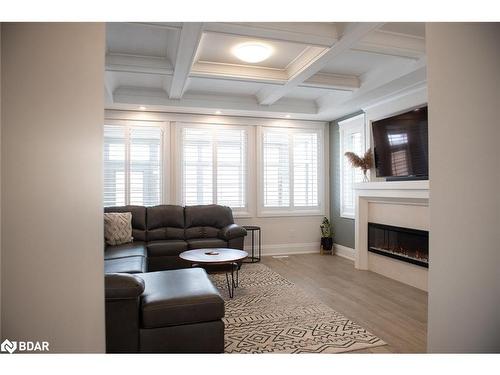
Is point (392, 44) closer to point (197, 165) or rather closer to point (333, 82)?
point (333, 82)

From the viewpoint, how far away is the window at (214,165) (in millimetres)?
5742

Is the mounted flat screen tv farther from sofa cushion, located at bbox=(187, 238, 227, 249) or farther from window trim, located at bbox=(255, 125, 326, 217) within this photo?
sofa cushion, located at bbox=(187, 238, 227, 249)

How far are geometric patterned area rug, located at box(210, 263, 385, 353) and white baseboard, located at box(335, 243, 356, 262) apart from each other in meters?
2.01

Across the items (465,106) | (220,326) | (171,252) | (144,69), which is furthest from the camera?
(171,252)

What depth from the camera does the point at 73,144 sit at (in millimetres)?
1326

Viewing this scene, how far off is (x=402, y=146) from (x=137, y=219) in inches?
156

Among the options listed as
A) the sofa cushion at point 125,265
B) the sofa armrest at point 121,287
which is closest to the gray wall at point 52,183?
the sofa armrest at point 121,287

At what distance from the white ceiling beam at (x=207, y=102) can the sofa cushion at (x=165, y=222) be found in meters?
1.64

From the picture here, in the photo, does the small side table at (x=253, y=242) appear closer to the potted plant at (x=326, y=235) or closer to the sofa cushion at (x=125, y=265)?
the potted plant at (x=326, y=235)

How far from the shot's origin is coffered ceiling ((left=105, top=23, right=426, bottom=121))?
2953 millimetres
